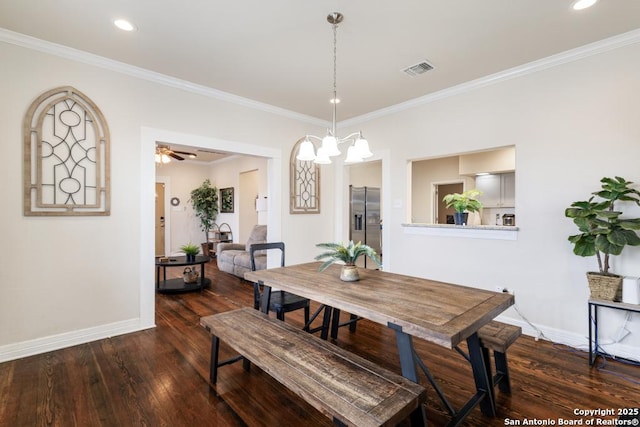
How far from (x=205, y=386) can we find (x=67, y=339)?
1.61 meters

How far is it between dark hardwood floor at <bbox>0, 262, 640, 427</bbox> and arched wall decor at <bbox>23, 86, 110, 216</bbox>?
1.31 m

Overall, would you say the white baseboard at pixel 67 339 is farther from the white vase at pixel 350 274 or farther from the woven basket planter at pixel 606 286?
the woven basket planter at pixel 606 286

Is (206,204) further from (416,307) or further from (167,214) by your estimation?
(416,307)

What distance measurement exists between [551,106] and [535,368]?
2.35 meters

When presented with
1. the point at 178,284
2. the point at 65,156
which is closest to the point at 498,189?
the point at 178,284

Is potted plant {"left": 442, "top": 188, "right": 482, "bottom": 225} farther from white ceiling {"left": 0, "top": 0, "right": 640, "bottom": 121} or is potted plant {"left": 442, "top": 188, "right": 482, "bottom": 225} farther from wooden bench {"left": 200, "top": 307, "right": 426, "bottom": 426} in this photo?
wooden bench {"left": 200, "top": 307, "right": 426, "bottom": 426}

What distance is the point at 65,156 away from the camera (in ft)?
8.90

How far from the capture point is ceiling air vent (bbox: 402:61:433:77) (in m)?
2.95

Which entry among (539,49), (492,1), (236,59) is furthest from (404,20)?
(236,59)

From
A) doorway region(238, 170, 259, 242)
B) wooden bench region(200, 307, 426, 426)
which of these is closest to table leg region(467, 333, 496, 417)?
wooden bench region(200, 307, 426, 426)

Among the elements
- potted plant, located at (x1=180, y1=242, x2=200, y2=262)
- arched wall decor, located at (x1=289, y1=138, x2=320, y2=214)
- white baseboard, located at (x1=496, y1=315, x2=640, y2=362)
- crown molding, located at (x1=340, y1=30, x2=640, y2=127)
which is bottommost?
white baseboard, located at (x1=496, y1=315, x2=640, y2=362)

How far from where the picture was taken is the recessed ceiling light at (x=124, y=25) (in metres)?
2.29

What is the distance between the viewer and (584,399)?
77.3 inches

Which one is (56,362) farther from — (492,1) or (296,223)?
(492,1)
